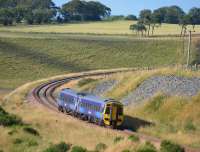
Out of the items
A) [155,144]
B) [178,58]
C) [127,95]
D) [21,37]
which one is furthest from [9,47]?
[155,144]

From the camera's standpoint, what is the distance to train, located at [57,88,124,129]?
40.8 metres

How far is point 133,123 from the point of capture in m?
42.9

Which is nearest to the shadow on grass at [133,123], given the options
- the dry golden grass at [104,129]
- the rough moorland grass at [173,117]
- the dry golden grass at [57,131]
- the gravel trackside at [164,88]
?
the rough moorland grass at [173,117]

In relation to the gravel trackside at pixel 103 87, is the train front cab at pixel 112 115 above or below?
above

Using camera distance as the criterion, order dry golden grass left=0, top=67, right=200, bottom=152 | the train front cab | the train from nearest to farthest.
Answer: dry golden grass left=0, top=67, right=200, bottom=152 < the train front cab < the train

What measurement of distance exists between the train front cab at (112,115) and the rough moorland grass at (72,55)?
4881 cm

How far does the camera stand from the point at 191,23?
536 feet

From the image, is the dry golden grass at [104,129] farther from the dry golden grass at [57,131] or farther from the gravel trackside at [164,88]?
the gravel trackside at [164,88]

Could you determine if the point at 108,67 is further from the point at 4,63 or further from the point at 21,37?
the point at 21,37

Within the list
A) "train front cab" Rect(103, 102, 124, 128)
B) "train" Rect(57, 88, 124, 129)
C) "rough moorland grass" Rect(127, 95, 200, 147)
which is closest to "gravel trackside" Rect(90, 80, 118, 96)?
"train" Rect(57, 88, 124, 129)

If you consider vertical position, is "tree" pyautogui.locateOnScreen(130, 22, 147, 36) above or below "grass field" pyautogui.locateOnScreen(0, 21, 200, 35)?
above

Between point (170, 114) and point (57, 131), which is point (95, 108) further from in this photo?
point (170, 114)

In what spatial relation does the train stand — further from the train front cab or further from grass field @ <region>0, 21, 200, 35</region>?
grass field @ <region>0, 21, 200, 35</region>

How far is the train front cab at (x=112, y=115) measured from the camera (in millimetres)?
40688
